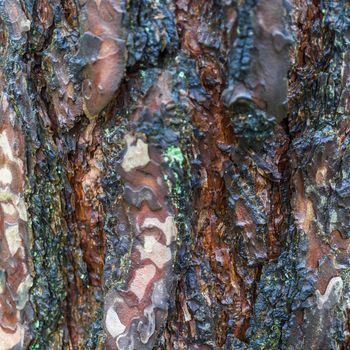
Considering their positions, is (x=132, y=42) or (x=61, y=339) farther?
(x=61, y=339)

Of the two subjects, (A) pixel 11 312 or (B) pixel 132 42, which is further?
(A) pixel 11 312

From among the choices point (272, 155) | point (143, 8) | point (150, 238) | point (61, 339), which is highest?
point (143, 8)

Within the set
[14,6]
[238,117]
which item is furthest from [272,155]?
[14,6]

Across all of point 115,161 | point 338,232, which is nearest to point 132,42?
point 115,161

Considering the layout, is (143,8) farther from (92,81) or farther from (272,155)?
(272,155)

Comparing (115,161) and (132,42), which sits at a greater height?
(132,42)

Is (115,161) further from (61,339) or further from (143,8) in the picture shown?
(61,339)
